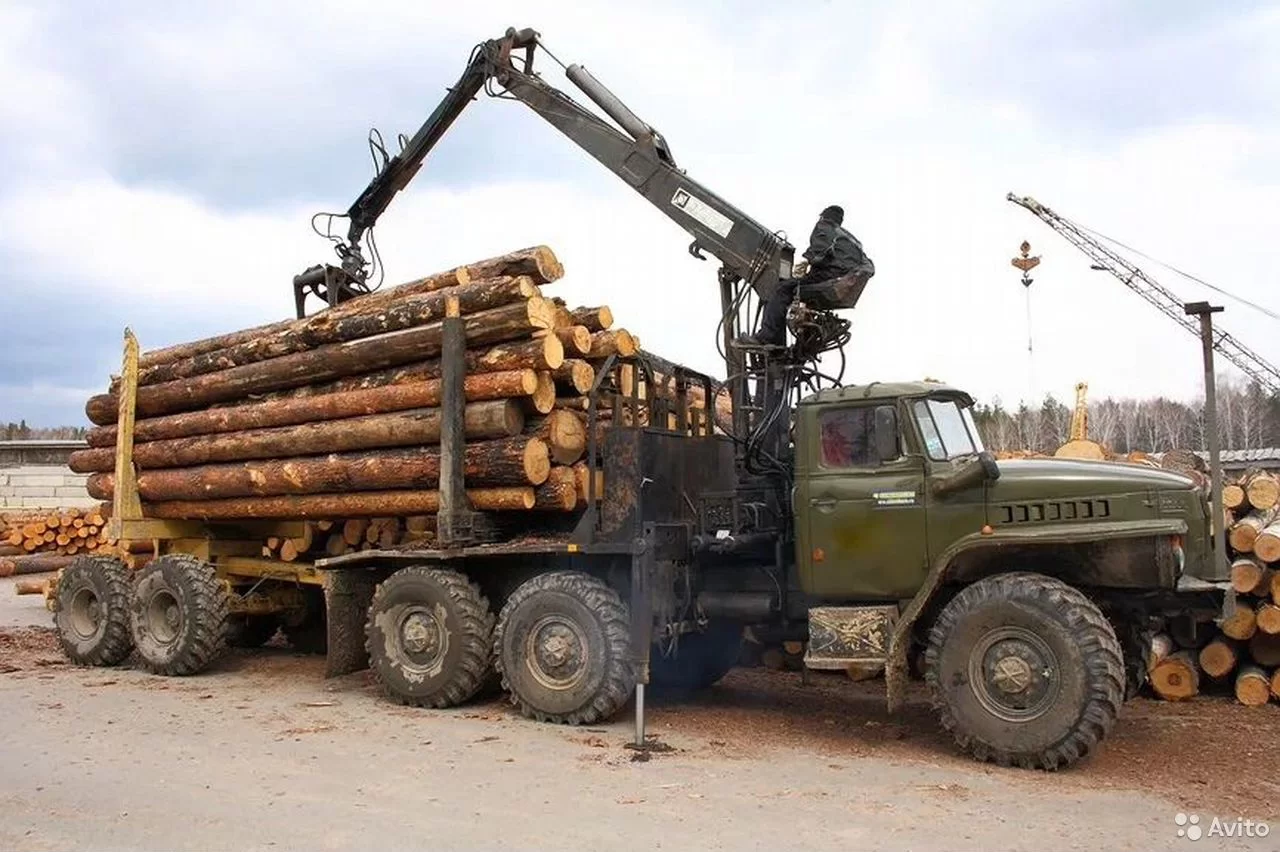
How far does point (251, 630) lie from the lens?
45.5ft

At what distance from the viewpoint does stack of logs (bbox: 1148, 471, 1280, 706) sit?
987 centimetres

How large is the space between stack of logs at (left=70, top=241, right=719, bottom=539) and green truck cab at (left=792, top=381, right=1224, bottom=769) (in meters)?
2.43

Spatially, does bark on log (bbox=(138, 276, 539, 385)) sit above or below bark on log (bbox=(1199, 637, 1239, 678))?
above

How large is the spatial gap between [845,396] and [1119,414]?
63.4 meters

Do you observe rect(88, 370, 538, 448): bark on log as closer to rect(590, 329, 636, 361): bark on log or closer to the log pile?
rect(590, 329, 636, 361): bark on log

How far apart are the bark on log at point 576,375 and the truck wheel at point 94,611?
5.95 meters

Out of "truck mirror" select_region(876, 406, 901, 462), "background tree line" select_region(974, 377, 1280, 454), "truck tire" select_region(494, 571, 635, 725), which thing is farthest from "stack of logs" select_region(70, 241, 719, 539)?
"background tree line" select_region(974, 377, 1280, 454)

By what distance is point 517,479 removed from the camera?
9852mm

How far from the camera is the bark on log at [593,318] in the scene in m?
10.7

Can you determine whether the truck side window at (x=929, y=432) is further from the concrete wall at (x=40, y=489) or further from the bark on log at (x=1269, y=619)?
the concrete wall at (x=40, y=489)

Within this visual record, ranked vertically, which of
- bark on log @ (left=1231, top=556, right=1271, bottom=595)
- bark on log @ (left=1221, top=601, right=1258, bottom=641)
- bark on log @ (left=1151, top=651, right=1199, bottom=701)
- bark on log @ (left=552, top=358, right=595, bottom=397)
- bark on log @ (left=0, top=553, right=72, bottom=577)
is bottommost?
bark on log @ (left=1151, top=651, right=1199, bottom=701)

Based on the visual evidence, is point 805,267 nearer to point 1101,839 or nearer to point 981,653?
point 981,653

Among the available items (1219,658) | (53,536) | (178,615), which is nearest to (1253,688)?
(1219,658)

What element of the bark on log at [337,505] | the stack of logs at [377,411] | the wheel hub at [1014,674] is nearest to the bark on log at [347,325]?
the stack of logs at [377,411]
